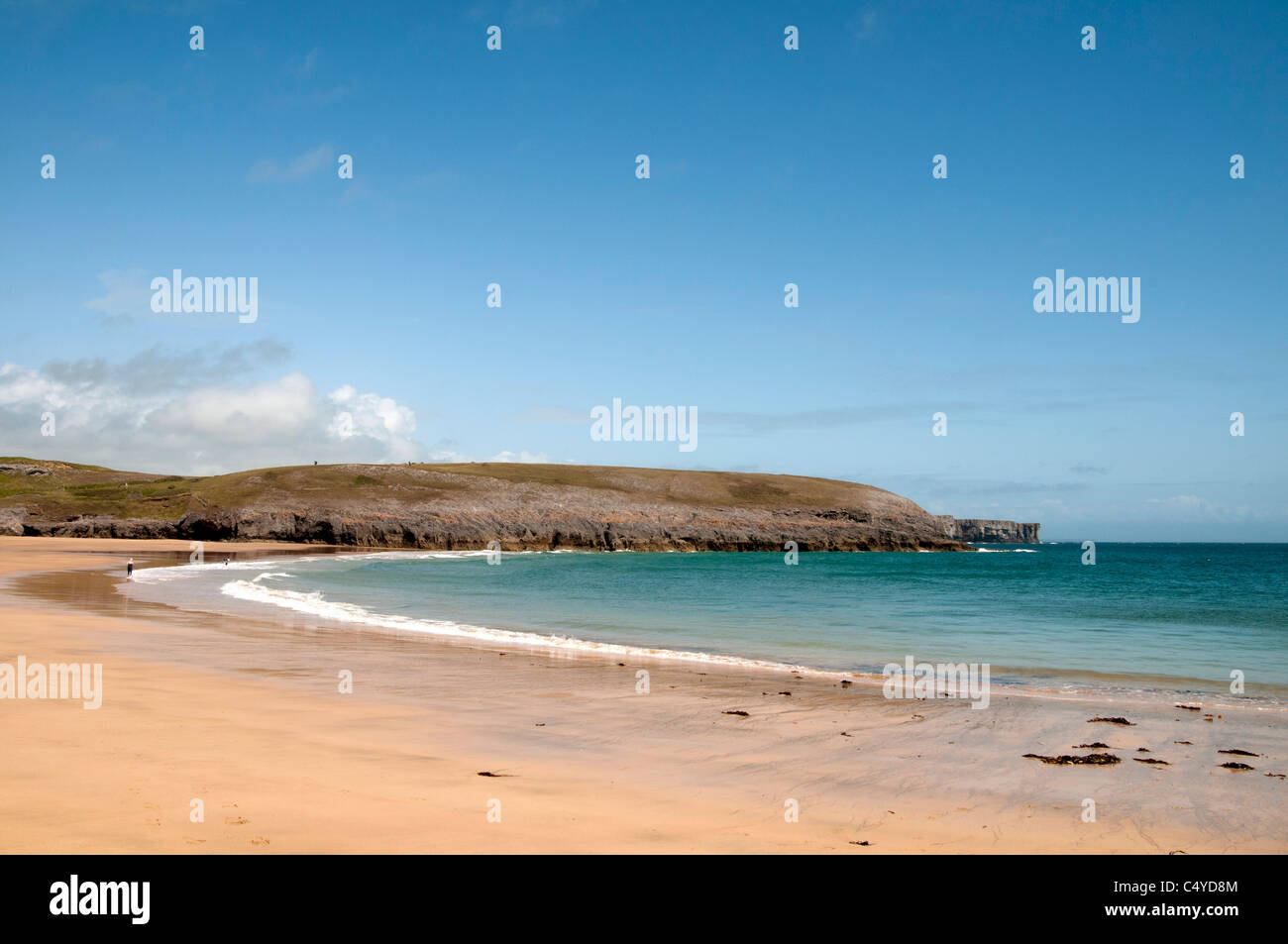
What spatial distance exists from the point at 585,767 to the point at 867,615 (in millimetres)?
21389

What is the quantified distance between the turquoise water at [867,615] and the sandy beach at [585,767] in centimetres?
439

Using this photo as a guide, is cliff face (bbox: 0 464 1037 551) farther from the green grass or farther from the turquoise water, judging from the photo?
the turquoise water

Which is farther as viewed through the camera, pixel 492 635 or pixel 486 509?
pixel 486 509


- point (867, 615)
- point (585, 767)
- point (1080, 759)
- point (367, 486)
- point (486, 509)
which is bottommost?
point (867, 615)

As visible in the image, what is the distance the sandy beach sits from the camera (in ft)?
19.9

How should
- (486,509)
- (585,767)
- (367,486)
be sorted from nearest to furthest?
(585,767), (486,509), (367,486)

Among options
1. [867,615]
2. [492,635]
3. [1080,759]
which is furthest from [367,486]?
[1080,759]

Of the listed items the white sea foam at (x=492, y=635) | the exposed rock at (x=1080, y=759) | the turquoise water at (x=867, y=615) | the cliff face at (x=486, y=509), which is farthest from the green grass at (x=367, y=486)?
the exposed rock at (x=1080, y=759)

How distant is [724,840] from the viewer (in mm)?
6102

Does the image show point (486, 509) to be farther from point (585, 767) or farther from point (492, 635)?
point (585, 767)

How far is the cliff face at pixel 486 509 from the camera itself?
301 feet

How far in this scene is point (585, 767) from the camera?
843cm
